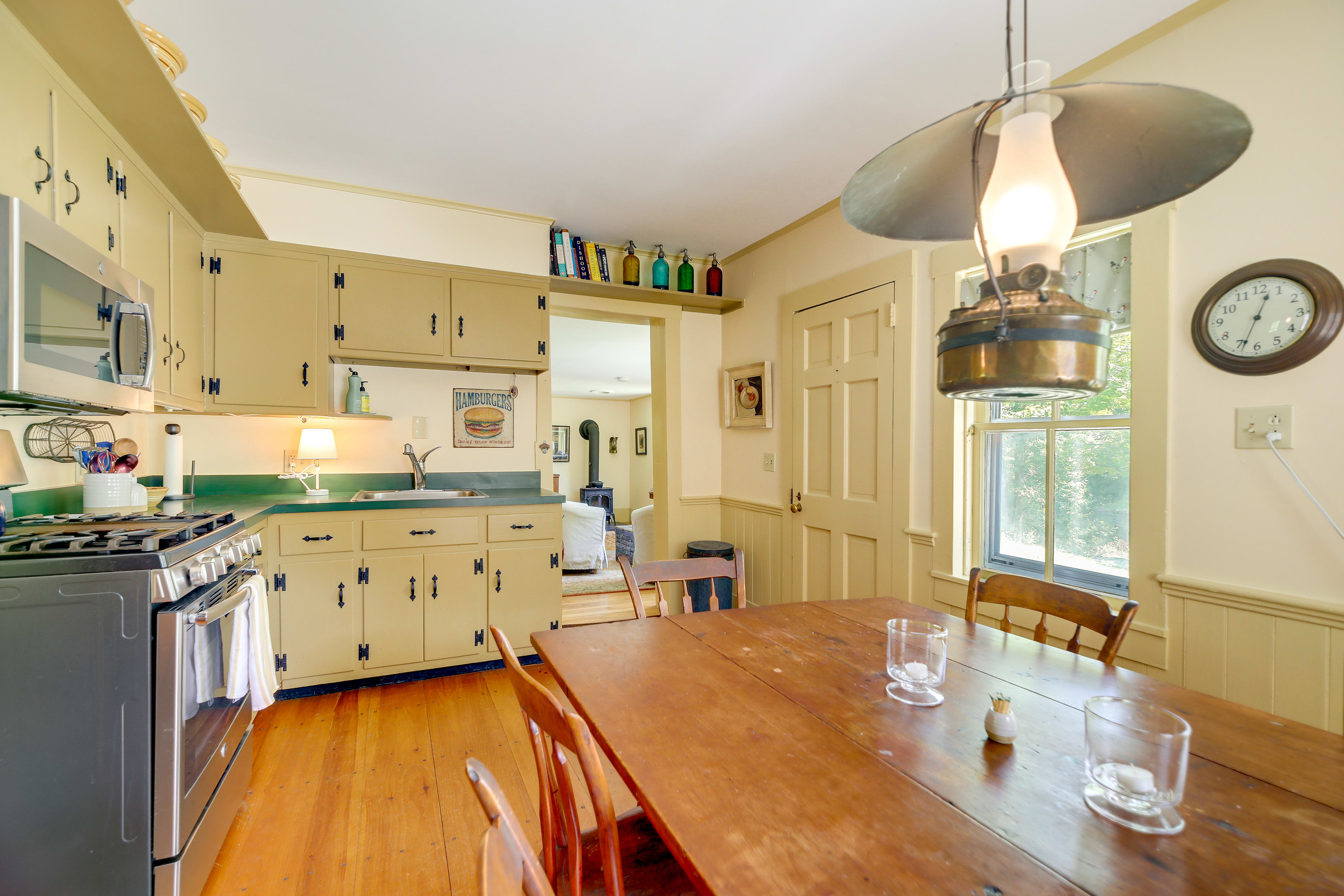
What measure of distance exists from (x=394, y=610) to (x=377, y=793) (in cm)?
105

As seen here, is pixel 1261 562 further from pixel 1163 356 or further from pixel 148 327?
pixel 148 327

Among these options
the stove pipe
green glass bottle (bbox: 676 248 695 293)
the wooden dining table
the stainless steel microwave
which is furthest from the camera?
the stove pipe

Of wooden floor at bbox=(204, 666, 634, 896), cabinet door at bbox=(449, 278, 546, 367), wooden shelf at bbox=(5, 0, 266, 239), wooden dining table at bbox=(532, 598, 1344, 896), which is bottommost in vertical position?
wooden floor at bbox=(204, 666, 634, 896)

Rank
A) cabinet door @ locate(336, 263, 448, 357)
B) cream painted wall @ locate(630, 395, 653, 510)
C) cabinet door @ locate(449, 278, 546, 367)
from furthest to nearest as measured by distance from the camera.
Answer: cream painted wall @ locate(630, 395, 653, 510)
cabinet door @ locate(449, 278, 546, 367)
cabinet door @ locate(336, 263, 448, 357)

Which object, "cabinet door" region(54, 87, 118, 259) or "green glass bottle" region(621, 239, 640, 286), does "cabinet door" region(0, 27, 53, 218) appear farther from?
"green glass bottle" region(621, 239, 640, 286)

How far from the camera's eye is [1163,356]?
74.5 inches

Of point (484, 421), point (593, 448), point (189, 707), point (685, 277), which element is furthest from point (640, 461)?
point (189, 707)

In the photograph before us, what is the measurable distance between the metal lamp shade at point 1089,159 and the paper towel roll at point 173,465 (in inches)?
121

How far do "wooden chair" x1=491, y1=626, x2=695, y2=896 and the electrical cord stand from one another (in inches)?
74.7

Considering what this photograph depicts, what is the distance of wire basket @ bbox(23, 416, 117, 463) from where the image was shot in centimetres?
197

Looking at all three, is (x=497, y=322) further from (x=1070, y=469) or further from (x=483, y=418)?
(x=1070, y=469)

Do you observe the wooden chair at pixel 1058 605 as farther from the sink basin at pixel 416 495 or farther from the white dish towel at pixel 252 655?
the sink basin at pixel 416 495

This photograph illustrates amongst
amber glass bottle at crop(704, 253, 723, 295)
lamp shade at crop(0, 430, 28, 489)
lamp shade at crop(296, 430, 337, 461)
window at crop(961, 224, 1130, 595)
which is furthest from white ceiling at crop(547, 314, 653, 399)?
window at crop(961, 224, 1130, 595)

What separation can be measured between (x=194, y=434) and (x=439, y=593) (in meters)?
1.52
